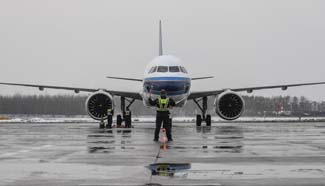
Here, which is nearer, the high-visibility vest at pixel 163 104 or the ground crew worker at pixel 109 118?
the high-visibility vest at pixel 163 104

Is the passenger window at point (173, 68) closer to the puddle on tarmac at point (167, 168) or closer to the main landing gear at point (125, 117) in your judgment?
the main landing gear at point (125, 117)

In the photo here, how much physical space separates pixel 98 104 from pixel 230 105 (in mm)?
6862

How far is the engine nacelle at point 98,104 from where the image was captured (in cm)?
2992

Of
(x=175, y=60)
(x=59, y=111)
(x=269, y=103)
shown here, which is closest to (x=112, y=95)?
(x=175, y=60)

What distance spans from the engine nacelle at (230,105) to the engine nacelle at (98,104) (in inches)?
225

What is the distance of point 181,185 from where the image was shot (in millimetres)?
7199

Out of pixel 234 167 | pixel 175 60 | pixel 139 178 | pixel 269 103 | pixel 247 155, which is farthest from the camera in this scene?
pixel 269 103

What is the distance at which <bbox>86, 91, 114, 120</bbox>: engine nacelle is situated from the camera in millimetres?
29922

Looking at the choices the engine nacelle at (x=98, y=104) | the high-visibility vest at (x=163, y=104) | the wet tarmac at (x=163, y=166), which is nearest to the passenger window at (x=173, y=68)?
the engine nacelle at (x=98, y=104)

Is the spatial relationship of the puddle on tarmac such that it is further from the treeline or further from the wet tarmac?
the treeline

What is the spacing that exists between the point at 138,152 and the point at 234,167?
11.4ft

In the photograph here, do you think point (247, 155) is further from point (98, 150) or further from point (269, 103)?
point (269, 103)

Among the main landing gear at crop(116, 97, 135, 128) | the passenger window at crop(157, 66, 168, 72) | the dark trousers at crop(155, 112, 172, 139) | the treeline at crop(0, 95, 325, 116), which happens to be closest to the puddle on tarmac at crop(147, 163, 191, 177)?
the dark trousers at crop(155, 112, 172, 139)

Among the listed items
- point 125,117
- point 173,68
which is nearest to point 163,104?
point 173,68
